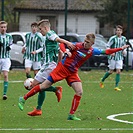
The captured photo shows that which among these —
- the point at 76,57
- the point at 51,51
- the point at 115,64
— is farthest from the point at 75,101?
the point at 115,64

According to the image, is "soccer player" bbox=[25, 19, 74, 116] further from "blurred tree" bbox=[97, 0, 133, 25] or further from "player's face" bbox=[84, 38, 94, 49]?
"blurred tree" bbox=[97, 0, 133, 25]

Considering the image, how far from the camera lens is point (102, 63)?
3089cm

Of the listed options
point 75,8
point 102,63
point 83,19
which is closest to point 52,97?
point 102,63

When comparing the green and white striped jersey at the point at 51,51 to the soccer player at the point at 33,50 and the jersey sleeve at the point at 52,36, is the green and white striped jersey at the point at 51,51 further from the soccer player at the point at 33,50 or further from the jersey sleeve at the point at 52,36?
the soccer player at the point at 33,50

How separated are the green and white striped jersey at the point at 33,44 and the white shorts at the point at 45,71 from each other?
19.1 feet

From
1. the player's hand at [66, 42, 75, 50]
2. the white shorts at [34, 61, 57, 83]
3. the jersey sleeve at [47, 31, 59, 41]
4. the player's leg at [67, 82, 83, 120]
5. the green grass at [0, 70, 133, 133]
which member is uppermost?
the jersey sleeve at [47, 31, 59, 41]

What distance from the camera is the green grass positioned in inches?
434

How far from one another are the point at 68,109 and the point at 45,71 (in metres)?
1.61

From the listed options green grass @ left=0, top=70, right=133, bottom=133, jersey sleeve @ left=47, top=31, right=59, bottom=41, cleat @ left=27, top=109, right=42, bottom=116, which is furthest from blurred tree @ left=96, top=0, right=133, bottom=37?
jersey sleeve @ left=47, top=31, right=59, bottom=41

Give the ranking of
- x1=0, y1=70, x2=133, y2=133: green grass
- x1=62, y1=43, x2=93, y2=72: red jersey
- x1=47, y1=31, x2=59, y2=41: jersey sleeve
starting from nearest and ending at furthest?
1. x1=0, y1=70, x2=133, y2=133: green grass
2. x1=62, y1=43, x2=93, y2=72: red jersey
3. x1=47, y1=31, x2=59, y2=41: jersey sleeve

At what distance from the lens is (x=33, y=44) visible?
19.0 m

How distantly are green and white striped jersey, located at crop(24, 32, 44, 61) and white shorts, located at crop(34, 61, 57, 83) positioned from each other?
19.1 feet

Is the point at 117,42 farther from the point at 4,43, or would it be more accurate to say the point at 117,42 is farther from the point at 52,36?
the point at 52,36

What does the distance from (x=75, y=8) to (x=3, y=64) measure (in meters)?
19.4
